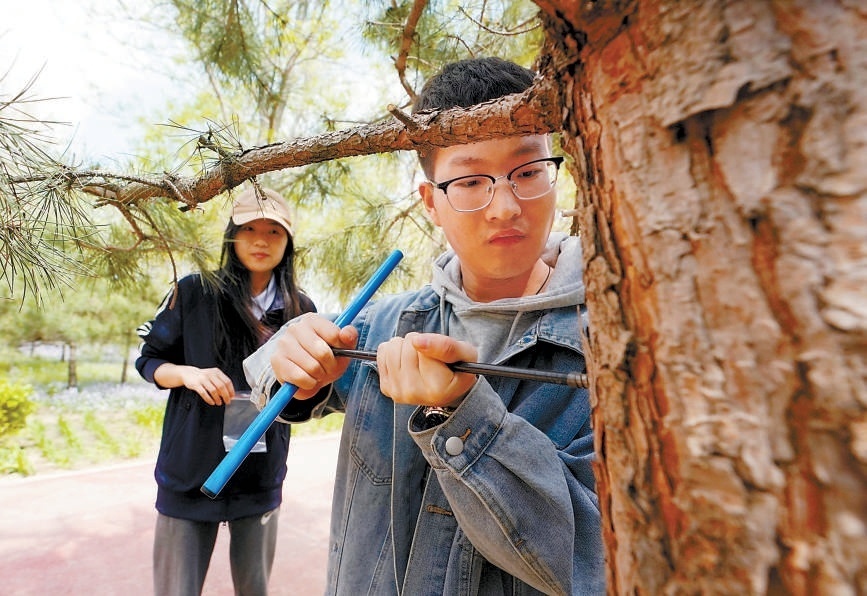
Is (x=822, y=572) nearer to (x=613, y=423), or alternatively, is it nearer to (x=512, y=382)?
(x=613, y=423)

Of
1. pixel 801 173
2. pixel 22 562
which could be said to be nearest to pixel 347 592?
pixel 801 173

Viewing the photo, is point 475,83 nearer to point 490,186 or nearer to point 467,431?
point 490,186

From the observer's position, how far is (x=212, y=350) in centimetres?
129

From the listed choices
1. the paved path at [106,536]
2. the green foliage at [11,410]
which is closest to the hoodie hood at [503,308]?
the paved path at [106,536]

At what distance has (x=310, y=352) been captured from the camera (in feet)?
2.12

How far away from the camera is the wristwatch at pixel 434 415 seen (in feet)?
1.75

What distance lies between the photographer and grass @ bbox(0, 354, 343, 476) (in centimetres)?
341

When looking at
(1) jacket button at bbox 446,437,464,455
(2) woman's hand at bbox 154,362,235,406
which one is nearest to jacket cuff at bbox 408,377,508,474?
(1) jacket button at bbox 446,437,464,455

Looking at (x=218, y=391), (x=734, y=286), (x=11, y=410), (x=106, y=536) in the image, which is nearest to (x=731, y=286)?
(x=734, y=286)

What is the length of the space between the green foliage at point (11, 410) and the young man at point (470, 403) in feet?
13.1

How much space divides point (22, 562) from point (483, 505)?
2681 mm

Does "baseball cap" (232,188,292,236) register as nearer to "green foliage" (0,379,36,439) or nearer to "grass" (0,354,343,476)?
"grass" (0,354,343,476)

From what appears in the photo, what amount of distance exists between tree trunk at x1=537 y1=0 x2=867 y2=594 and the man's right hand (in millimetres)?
448

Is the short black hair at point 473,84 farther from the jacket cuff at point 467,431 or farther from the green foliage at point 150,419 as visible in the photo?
the green foliage at point 150,419
